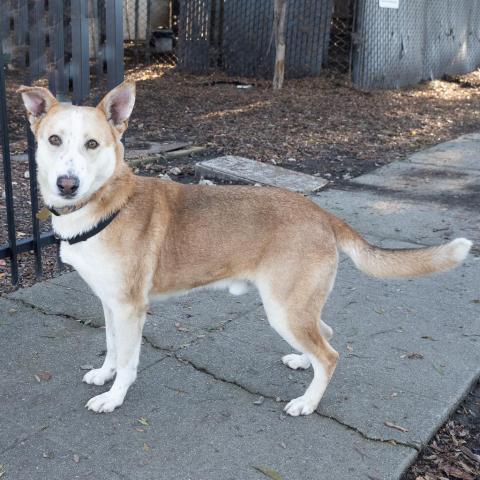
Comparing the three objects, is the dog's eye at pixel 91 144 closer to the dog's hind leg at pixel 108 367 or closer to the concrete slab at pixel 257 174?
the dog's hind leg at pixel 108 367

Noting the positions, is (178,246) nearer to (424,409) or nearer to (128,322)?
(128,322)

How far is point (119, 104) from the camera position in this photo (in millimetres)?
3373

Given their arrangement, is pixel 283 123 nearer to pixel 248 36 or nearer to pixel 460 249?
pixel 248 36

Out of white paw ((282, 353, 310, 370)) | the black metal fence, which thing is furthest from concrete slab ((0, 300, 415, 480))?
the black metal fence

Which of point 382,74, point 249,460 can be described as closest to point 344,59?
point 382,74

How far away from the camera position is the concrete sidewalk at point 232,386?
305 cm

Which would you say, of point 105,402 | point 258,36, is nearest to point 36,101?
point 105,402

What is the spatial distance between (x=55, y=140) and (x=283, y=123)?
7878mm

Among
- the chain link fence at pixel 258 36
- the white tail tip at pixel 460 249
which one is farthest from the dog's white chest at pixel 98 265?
the chain link fence at pixel 258 36

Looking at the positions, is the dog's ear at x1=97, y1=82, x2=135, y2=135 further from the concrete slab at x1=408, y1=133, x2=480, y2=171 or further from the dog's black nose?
the concrete slab at x1=408, y1=133, x2=480, y2=171

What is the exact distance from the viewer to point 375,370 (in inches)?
153

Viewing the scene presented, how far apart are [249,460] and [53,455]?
94cm

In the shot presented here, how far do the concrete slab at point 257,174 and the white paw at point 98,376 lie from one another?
156 inches

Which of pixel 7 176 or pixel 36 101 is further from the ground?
pixel 36 101
